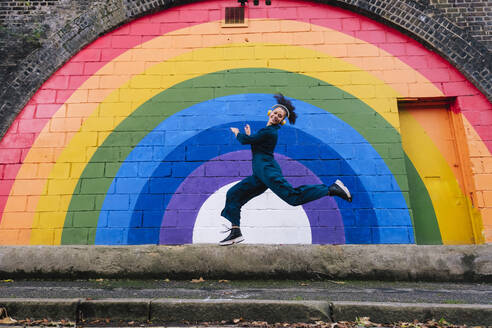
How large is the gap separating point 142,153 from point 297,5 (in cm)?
370

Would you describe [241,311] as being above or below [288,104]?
below

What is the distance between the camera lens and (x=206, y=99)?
19.8ft

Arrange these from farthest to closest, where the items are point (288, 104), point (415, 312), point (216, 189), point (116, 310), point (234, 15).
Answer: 1. point (234, 15)
2. point (288, 104)
3. point (216, 189)
4. point (116, 310)
5. point (415, 312)

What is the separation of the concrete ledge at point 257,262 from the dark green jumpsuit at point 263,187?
0.67 metres

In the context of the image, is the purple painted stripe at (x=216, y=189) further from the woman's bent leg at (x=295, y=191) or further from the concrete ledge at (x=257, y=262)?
the concrete ledge at (x=257, y=262)

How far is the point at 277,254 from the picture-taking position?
206 inches

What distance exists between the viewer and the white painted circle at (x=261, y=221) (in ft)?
18.0

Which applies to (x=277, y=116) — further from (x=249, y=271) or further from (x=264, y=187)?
(x=249, y=271)

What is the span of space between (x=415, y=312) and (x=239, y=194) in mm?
2925

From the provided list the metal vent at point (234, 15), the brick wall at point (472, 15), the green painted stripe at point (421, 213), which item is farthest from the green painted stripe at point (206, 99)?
the brick wall at point (472, 15)

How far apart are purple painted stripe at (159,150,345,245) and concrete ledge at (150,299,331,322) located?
6.38ft

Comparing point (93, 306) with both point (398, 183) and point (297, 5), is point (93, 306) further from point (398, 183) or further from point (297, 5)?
point (297, 5)

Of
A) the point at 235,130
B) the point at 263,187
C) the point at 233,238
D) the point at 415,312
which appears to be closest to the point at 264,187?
the point at 263,187

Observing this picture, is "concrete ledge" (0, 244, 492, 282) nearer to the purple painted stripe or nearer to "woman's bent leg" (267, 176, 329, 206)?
the purple painted stripe
